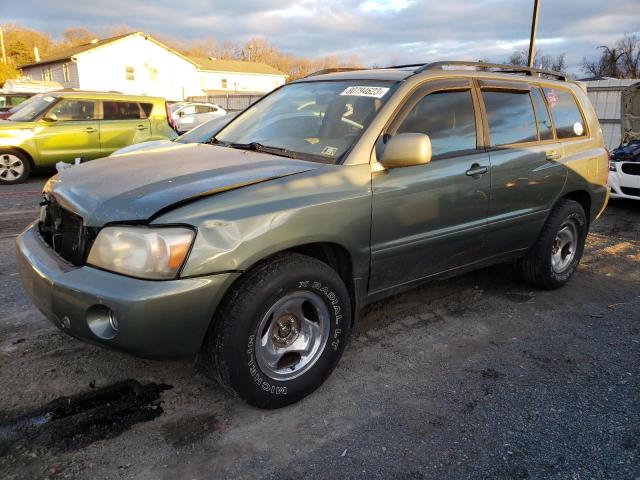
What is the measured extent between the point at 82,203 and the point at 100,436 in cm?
115

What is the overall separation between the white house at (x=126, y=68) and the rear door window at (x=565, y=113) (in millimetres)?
37245

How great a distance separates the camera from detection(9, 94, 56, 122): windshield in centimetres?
975

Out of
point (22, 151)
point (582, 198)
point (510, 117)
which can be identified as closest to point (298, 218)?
point (510, 117)

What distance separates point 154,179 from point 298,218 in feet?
2.63

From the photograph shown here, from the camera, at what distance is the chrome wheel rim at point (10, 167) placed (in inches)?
371

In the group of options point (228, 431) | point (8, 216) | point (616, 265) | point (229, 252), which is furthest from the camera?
point (8, 216)

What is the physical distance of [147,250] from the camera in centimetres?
226

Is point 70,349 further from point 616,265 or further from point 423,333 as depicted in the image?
point 616,265

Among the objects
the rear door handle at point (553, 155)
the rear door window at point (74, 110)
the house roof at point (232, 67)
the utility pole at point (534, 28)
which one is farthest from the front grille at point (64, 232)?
the house roof at point (232, 67)

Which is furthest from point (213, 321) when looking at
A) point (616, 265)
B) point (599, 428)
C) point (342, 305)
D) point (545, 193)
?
point (616, 265)

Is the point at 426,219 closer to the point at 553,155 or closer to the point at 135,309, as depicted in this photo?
the point at 553,155

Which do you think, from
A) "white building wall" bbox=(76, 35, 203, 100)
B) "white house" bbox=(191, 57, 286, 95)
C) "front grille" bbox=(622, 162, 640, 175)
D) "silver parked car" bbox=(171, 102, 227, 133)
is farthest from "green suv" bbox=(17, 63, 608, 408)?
"white house" bbox=(191, 57, 286, 95)

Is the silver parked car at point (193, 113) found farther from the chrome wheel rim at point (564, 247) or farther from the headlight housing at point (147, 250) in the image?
the headlight housing at point (147, 250)

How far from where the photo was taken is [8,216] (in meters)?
6.83
